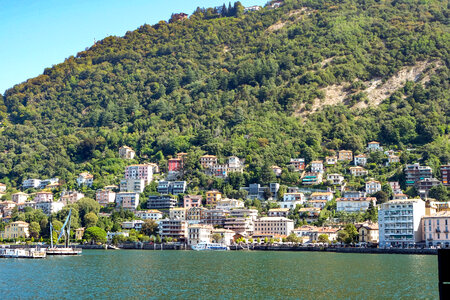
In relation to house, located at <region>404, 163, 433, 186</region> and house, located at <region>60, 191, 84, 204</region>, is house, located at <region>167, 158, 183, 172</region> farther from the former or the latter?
house, located at <region>404, 163, 433, 186</region>

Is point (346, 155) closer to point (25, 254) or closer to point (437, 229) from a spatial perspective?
point (437, 229)

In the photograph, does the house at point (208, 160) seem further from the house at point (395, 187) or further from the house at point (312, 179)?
the house at point (395, 187)

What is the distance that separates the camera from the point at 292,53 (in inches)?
7269

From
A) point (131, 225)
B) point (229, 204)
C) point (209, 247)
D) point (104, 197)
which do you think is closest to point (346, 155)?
point (229, 204)

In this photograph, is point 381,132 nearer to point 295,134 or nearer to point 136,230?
point 295,134

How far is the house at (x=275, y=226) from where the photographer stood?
359ft

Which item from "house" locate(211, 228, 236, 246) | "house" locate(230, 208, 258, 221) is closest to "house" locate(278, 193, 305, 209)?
"house" locate(230, 208, 258, 221)

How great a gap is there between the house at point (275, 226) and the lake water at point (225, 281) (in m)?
44.4

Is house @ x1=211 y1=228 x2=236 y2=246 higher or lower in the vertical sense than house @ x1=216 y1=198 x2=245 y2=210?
lower

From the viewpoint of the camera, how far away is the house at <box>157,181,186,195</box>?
129500 mm

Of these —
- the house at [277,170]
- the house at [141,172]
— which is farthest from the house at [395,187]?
the house at [141,172]

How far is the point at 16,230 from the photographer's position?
11644cm

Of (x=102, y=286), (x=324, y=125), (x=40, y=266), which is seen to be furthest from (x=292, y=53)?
(x=102, y=286)

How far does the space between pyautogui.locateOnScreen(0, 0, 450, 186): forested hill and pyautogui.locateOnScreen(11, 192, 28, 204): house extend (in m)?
11.1
